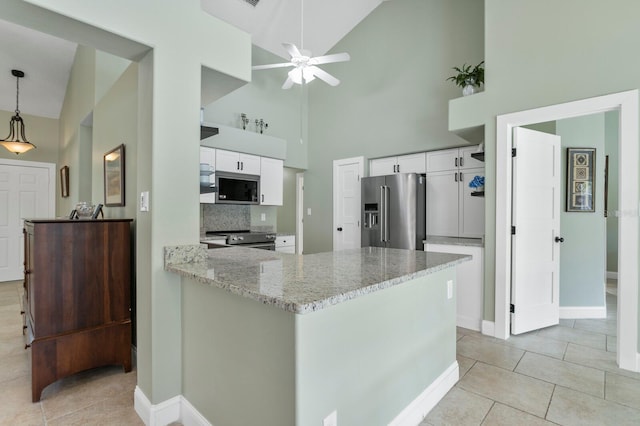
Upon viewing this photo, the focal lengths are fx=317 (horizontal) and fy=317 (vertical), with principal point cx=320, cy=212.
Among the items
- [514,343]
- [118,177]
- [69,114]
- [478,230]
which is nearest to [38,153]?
[69,114]

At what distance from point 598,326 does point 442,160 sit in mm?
2486

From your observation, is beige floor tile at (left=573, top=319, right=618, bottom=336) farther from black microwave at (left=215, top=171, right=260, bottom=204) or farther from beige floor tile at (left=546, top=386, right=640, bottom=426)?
black microwave at (left=215, top=171, right=260, bottom=204)

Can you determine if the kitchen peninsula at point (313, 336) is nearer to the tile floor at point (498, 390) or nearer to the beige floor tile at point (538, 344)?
the tile floor at point (498, 390)

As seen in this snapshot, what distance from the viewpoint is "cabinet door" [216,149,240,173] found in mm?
4316

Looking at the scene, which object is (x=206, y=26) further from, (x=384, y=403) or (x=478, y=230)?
(x=478, y=230)

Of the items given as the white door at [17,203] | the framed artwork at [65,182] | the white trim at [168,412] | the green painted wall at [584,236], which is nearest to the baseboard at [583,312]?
the green painted wall at [584,236]

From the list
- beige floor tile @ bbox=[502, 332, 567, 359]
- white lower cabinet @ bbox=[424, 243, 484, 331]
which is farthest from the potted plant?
beige floor tile @ bbox=[502, 332, 567, 359]

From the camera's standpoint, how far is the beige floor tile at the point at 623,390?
196 centimetres

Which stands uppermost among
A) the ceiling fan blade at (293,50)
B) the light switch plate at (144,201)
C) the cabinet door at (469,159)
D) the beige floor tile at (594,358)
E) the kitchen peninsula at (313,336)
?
the ceiling fan blade at (293,50)

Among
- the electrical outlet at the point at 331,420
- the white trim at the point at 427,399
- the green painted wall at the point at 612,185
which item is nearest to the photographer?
the electrical outlet at the point at 331,420

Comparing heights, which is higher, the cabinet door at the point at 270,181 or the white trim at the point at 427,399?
the cabinet door at the point at 270,181

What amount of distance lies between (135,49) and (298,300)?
5.51 ft

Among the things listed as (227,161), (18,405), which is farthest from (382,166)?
(18,405)

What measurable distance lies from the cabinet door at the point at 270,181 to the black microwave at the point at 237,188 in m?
0.13
